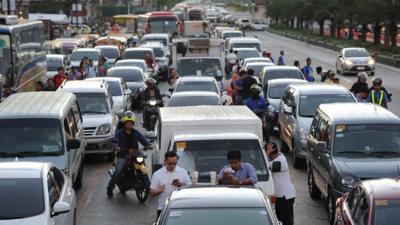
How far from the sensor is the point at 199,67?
32.9 m

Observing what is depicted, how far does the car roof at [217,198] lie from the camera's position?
935cm

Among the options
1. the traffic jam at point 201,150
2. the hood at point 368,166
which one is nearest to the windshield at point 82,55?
the traffic jam at point 201,150

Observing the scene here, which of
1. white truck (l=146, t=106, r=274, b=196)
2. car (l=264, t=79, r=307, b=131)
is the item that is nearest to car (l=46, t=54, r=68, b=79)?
car (l=264, t=79, r=307, b=131)

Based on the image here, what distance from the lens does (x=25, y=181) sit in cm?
1132

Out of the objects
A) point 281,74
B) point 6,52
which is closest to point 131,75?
point 281,74

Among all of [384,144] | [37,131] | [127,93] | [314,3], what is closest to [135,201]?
[37,131]

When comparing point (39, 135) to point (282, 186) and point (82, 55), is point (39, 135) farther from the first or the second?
point (82, 55)

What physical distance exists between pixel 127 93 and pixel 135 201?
452 inches

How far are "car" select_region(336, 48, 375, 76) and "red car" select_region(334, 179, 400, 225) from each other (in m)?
40.1

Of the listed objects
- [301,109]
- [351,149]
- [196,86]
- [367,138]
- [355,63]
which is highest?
[367,138]

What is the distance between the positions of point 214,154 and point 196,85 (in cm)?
1392

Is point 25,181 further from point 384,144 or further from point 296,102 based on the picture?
point 296,102

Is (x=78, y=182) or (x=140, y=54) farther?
(x=140, y=54)

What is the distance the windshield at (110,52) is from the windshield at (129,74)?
13.3 m
